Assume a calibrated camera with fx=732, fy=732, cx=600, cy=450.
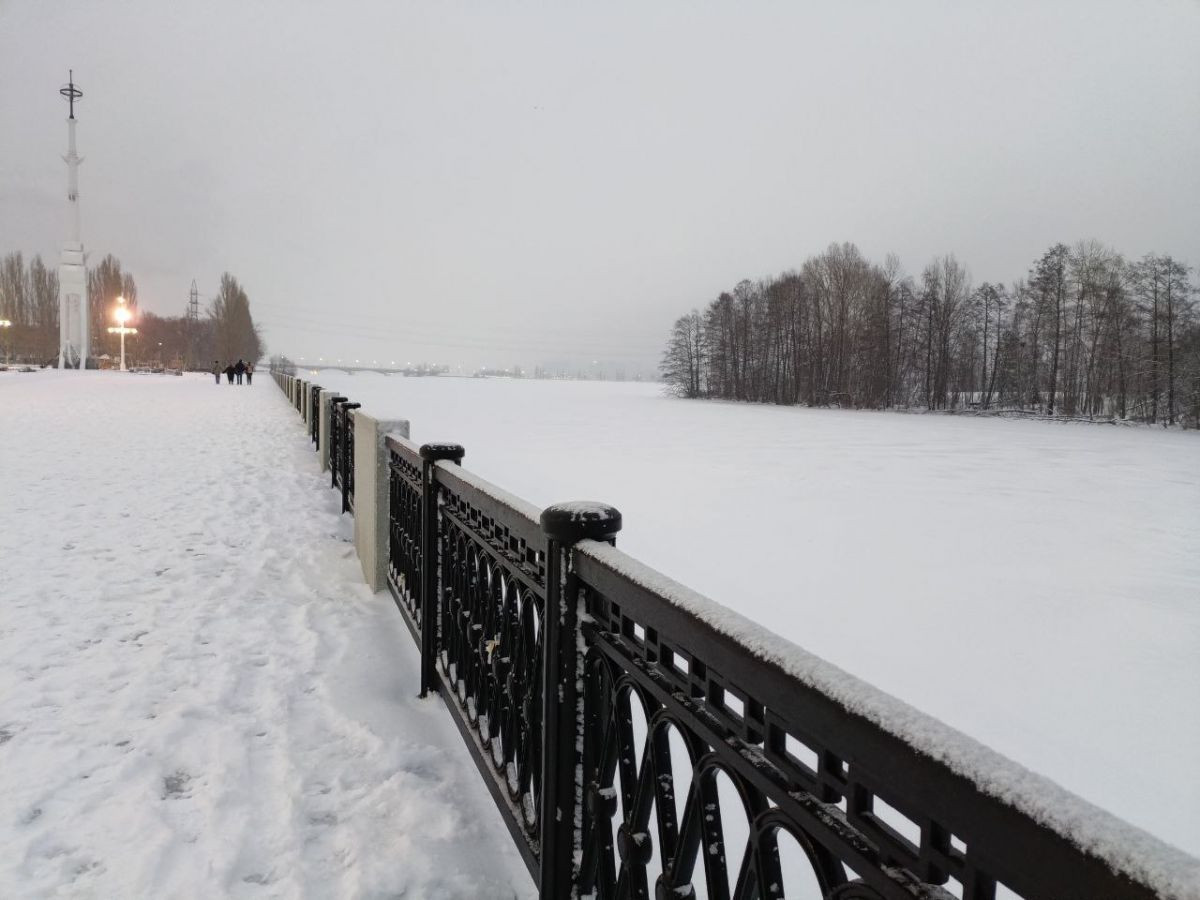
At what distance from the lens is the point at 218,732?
3375 mm

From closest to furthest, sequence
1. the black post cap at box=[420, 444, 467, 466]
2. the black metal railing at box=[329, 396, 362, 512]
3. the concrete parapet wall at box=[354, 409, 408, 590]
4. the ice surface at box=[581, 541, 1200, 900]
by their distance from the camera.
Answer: the ice surface at box=[581, 541, 1200, 900]
the black post cap at box=[420, 444, 467, 466]
the concrete parapet wall at box=[354, 409, 408, 590]
the black metal railing at box=[329, 396, 362, 512]

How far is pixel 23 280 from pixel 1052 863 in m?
116

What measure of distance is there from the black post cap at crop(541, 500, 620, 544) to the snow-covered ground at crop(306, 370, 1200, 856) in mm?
3247

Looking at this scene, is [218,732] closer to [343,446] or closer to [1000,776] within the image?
[1000,776]

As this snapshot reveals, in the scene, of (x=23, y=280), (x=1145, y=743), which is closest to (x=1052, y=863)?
(x=1145, y=743)

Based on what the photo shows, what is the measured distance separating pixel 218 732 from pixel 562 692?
2192 mm

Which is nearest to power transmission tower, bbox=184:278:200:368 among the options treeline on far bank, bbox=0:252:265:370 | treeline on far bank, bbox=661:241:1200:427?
treeline on far bank, bbox=0:252:265:370

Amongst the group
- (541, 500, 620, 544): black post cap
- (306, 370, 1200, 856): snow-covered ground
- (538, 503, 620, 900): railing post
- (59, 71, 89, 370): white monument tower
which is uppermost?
(59, 71, 89, 370): white monument tower

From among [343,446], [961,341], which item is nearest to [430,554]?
[343,446]

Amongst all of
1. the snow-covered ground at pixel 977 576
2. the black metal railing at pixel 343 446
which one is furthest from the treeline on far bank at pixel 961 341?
the black metal railing at pixel 343 446

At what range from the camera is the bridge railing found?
78 cm

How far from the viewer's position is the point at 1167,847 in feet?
2.15

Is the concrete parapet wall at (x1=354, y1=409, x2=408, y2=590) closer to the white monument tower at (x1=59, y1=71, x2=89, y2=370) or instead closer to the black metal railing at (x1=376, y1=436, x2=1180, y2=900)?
the black metal railing at (x1=376, y1=436, x2=1180, y2=900)

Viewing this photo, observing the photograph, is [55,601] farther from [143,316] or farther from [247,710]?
[143,316]
